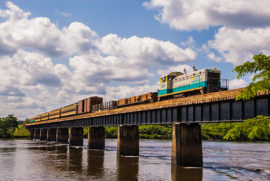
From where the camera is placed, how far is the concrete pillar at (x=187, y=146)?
1280 inches

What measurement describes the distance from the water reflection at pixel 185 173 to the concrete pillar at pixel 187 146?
1156 millimetres

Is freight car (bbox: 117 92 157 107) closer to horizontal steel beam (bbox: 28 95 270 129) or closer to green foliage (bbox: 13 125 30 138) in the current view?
horizontal steel beam (bbox: 28 95 270 129)

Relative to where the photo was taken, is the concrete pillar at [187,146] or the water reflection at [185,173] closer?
the water reflection at [185,173]

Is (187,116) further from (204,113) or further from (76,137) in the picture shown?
(76,137)

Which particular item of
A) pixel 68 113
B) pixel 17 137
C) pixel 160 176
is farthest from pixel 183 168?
pixel 17 137

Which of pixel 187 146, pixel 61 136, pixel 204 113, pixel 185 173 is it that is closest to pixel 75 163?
pixel 187 146

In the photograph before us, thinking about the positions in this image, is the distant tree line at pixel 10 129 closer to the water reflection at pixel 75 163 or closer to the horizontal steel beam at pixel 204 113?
the water reflection at pixel 75 163

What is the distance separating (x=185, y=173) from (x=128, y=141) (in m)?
19.2

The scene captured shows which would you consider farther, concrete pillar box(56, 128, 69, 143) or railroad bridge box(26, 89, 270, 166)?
concrete pillar box(56, 128, 69, 143)

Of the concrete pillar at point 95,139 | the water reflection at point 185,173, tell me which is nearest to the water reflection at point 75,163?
the water reflection at point 185,173

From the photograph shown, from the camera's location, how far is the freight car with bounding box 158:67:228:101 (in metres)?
33.8

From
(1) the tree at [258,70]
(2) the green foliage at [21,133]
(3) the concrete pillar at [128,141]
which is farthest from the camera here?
(2) the green foliage at [21,133]

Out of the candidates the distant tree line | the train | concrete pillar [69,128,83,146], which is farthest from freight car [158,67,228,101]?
the distant tree line

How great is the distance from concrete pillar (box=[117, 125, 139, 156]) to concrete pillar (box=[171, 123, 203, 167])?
1420cm
